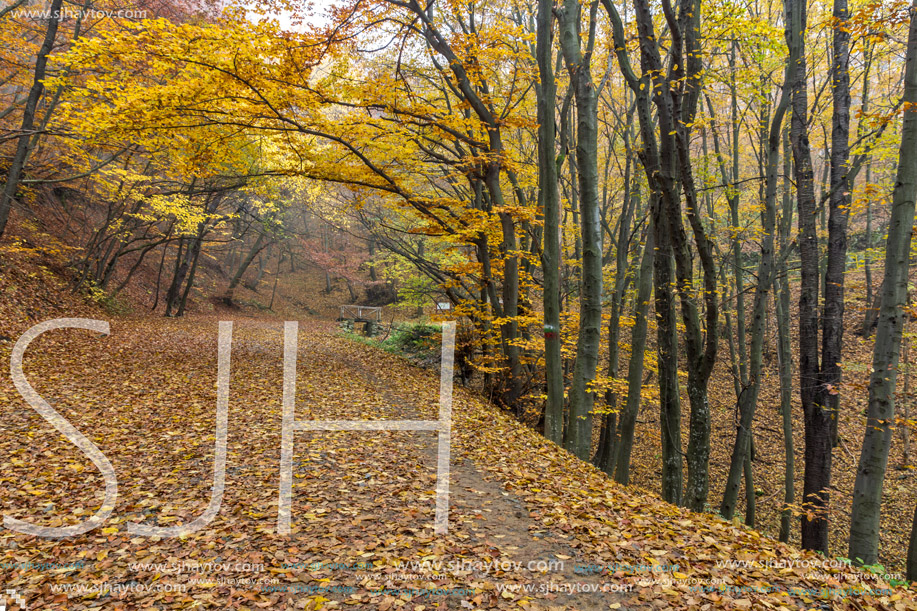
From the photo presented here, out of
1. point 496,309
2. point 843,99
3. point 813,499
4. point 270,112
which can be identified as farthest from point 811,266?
point 270,112

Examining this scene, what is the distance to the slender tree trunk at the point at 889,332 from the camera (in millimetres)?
4566

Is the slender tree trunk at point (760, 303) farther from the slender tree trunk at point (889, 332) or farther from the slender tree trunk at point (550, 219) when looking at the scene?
the slender tree trunk at point (550, 219)

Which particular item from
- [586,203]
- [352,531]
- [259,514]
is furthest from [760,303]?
[259,514]

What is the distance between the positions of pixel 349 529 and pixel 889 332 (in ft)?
18.3

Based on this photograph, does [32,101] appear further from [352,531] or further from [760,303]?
[760,303]

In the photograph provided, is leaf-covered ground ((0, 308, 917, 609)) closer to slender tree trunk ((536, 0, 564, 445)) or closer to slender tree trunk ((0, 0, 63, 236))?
slender tree trunk ((536, 0, 564, 445))

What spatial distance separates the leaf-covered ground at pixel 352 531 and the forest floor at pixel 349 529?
0.05ft

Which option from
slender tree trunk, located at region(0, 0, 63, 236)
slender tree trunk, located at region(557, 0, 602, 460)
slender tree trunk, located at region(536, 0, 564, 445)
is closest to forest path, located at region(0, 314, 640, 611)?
slender tree trunk, located at region(536, 0, 564, 445)

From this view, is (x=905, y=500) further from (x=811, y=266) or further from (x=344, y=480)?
(x=344, y=480)

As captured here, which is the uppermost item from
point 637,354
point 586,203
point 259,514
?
point 586,203

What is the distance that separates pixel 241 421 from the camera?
6.84m

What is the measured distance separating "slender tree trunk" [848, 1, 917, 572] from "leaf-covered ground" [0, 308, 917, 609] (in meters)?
1.53

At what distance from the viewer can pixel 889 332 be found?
4.70 m

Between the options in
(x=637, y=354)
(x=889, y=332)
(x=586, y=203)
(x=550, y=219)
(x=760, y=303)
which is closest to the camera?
(x=889, y=332)
